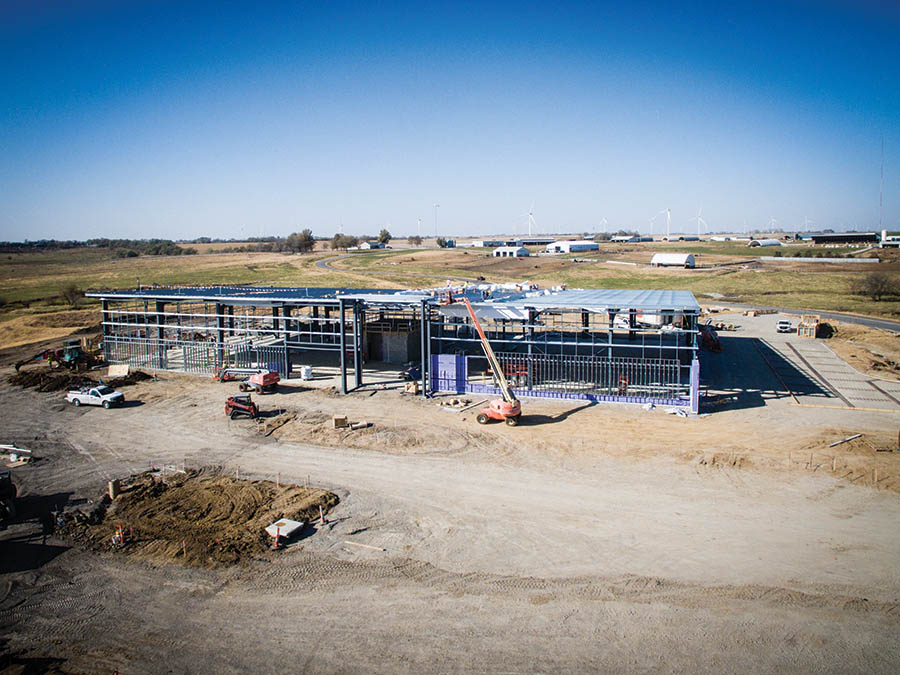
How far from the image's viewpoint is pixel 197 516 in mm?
17891

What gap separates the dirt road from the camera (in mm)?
12008

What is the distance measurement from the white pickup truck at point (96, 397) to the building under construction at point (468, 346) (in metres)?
7.87

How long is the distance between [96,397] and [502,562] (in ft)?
85.7

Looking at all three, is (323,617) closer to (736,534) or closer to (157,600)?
(157,600)

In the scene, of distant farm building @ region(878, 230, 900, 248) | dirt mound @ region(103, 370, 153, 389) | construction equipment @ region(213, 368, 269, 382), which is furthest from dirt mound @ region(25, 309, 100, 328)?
distant farm building @ region(878, 230, 900, 248)

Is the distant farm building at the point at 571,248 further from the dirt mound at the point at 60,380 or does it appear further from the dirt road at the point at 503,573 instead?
the dirt road at the point at 503,573

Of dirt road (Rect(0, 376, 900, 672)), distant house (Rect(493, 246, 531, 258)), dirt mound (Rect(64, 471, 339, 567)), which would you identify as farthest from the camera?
distant house (Rect(493, 246, 531, 258))

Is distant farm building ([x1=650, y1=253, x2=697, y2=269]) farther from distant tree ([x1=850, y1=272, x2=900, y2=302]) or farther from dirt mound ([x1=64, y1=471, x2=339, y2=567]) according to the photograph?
dirt mound ([x1=64, y1=471, x2=339, y2=567])

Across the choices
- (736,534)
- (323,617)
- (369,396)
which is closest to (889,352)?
(736,534)

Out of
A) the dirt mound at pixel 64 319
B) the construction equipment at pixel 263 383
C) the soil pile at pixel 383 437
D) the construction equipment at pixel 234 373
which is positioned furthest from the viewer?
the dirt mound at pixel 64 319

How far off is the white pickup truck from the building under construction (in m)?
7.87

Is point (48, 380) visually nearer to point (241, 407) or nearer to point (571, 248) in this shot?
point (241, 407)

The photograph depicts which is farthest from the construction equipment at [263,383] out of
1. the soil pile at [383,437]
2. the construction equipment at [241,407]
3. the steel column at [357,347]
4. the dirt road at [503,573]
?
the dirt road at [503,573]

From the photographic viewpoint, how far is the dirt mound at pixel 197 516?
16.0m
